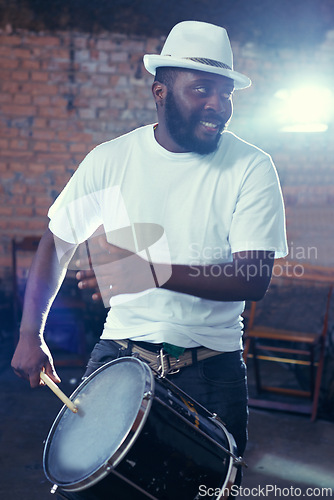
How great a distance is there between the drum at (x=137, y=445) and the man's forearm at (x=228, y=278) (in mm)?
283

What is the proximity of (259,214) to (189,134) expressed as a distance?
38cm

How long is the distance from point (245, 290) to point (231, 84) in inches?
30.1

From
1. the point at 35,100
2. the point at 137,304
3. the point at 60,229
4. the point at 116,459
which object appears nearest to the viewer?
the point at 116,459

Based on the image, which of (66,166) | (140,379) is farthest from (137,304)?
(66,166)

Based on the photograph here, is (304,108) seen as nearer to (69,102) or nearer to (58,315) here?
(69,102)

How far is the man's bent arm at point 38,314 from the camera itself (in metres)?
1.99

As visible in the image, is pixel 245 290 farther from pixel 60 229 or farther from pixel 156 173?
pixel 60 229

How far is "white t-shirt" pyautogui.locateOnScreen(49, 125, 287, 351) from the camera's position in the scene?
2.00 m

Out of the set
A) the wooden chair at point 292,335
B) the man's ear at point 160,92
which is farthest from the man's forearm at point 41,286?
the wooden chair at point 292,335

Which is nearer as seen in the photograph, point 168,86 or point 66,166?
point 168,86

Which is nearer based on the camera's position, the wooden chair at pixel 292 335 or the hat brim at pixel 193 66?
the hat brim at pixel 193 66

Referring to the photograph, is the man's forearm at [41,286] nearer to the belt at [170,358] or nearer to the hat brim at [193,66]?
the belt at [170,358]

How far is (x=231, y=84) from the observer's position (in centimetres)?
212

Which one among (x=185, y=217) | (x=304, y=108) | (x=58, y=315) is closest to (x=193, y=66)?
(x=185, y=217)
